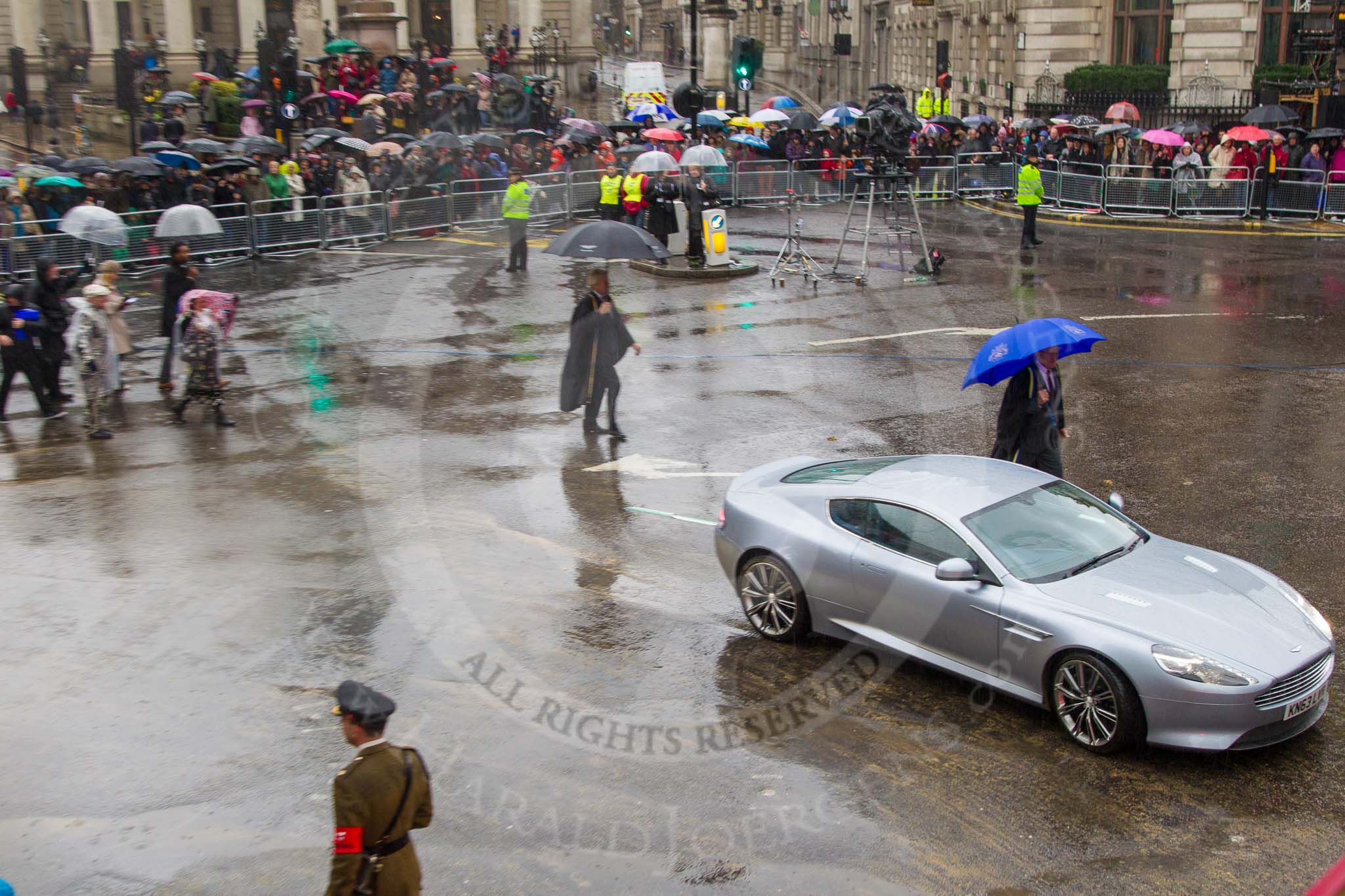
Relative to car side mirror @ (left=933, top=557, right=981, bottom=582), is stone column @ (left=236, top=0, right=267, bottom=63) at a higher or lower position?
higher

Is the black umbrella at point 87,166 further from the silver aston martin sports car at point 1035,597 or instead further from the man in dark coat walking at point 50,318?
the silver aston martin sports car at point 1035,597

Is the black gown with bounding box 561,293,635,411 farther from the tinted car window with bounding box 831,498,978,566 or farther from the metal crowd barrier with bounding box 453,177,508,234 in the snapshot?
the metal crowd barrier with bounding box 453,177,508,234

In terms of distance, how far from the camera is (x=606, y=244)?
16484 mm

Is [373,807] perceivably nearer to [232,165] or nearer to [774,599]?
[774,599]

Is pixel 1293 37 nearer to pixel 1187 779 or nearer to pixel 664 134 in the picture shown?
pixel 664 134

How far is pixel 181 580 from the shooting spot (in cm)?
1077

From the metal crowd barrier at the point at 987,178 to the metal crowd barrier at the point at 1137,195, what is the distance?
355 cm

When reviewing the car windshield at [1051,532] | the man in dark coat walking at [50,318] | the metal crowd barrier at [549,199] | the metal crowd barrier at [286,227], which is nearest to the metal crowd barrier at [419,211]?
the metal crowd barrier at [286,227]

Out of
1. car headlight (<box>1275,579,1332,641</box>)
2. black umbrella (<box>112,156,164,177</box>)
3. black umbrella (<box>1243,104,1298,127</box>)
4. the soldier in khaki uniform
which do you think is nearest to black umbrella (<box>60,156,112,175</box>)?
black umbrella (<box>112,156,164,177</box>)

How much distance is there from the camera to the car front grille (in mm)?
7484

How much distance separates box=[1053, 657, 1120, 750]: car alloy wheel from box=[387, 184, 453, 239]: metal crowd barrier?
22.3 metres

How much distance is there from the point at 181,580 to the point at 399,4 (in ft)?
186

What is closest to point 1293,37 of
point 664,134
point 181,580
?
point 664,134

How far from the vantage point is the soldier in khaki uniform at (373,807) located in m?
5.38
